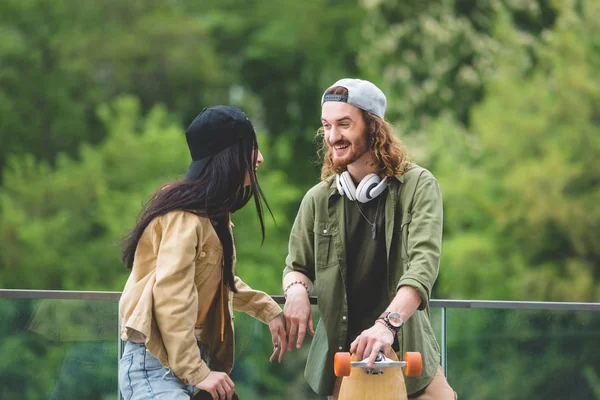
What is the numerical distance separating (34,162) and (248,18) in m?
6.00

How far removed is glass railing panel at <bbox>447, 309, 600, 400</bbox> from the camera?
4.81m

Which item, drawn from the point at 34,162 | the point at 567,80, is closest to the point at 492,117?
the point at 567,80

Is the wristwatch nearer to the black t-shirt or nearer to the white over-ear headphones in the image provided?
the black t-shirt

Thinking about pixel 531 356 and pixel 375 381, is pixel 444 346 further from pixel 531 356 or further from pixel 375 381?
pixel 375 381

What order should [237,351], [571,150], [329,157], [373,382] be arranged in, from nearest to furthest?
1. [373,382]
2. [329,157]
3. [237,351]
4. [571,150]

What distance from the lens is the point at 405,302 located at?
11.2 ft

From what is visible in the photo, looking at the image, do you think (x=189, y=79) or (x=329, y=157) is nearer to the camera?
(x=329, y=157)

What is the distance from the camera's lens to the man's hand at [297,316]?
383cm

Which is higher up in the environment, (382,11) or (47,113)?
(382,11)

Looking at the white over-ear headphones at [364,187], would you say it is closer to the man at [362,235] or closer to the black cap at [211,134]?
the man at [362,235]

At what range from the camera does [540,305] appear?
15.8ft

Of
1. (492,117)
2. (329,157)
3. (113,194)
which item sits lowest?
(113,194)

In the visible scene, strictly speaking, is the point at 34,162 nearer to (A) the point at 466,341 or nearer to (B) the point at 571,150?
(B) the point at 571,150

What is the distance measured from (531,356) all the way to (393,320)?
175 centimetres
